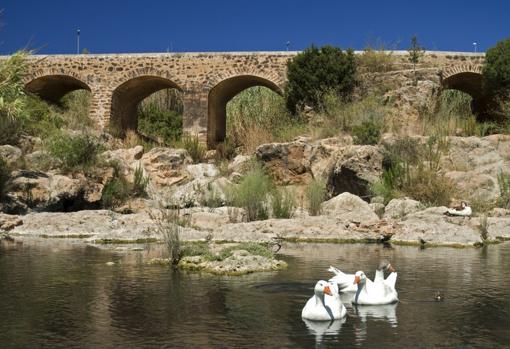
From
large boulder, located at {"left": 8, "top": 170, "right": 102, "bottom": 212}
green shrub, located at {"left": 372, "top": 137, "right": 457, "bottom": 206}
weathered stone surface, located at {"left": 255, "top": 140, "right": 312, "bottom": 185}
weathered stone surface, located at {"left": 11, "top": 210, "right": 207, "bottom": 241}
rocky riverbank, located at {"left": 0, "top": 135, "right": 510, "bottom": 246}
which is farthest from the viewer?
weathered stone surface, located at {"left": 255, "top": 140, "right": 312, "bottom": 185}

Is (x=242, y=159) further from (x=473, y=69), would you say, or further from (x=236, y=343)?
(x=236, y=343)

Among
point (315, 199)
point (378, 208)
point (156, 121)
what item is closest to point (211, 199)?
point (315, 199)

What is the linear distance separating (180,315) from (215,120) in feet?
71.7

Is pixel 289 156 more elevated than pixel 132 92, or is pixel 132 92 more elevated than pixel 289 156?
pixel 132 92

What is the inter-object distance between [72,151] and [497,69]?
13800 mm

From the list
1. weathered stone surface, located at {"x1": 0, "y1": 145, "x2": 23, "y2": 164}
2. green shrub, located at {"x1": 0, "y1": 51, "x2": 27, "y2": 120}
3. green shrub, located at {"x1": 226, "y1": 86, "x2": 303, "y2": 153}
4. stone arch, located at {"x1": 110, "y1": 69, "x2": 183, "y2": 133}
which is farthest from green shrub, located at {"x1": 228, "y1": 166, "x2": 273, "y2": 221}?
stone arch, located at {"x1": 110, "y1": 69, "x2": 183, "y2": 133}

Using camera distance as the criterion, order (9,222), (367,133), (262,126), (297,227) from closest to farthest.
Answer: (297,227) → (9,222) → (367,133) → (262,126)

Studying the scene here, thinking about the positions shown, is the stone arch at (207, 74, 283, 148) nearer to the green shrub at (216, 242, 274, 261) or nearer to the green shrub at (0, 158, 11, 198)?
the green shrub at (0, 158, 11, 198)

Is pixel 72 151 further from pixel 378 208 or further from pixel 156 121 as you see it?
pixel 156 121

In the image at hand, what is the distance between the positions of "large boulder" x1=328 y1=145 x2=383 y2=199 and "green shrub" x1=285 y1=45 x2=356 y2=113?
201 inches

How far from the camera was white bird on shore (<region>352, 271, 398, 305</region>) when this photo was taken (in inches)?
302

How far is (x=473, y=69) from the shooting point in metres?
25.8

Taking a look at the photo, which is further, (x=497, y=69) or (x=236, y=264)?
(x=497, y=69)

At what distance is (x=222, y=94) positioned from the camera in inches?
1142
